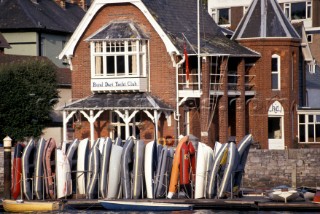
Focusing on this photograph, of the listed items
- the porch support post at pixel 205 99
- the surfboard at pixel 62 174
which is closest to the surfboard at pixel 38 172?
the surfboard at pixel 62 174

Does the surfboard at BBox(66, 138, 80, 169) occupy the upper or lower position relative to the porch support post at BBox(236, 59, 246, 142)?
lower

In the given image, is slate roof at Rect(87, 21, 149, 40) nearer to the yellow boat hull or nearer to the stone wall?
the stone wall

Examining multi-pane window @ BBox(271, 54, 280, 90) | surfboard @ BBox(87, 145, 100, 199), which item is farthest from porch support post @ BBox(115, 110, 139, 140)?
surfboard @ BBox(87, 145, 100, 199)

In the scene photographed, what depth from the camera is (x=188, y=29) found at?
6938cm

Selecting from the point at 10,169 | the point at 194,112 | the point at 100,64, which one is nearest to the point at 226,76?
the point at 194,112

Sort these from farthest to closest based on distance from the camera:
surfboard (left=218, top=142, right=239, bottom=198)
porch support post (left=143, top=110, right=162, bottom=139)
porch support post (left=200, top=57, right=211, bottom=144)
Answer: porch support post (left=200, top=57, right=211, bottom=144)
porch support post (left=143, top=110, right=162, bottom=139)
surfboard (left=218, top=142, right=239, bottom=198)

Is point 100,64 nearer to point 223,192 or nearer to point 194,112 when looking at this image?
point 194,112

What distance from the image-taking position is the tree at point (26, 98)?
73812mm

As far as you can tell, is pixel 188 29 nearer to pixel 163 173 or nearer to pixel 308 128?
pixel 308 128

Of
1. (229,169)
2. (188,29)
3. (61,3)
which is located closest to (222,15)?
(61,3)

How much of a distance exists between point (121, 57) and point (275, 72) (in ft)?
29.3

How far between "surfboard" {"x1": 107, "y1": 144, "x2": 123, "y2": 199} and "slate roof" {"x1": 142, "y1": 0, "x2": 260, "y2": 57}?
15860 millimetres

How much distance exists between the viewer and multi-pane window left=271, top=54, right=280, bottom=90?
69375mm

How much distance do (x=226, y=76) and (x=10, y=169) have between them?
61.9 ft
